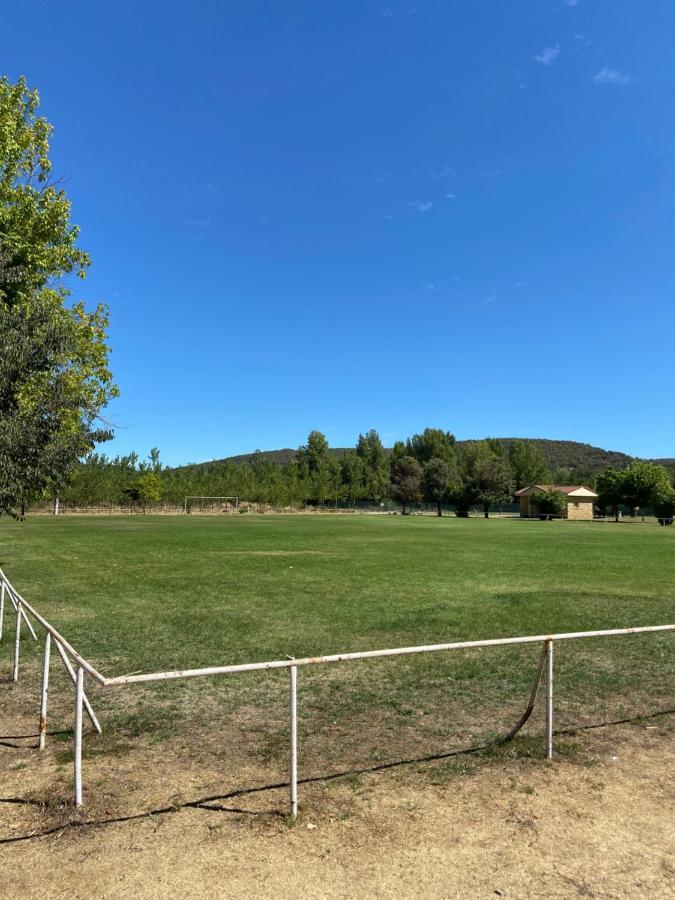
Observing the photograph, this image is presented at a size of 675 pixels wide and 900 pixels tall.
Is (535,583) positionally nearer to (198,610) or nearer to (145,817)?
(198,610)

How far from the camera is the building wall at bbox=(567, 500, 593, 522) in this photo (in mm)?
86750

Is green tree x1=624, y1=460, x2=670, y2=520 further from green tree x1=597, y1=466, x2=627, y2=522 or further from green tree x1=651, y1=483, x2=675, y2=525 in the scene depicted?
green tree x1=651, y1=483, x2=675, y2=525

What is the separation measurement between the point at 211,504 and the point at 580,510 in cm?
5733

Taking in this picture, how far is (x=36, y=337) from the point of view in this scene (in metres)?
11.2

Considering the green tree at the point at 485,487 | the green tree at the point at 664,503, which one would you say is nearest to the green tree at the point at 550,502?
the green tree at the point at 485,487

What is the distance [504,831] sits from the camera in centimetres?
421

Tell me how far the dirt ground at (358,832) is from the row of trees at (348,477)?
6885 cm

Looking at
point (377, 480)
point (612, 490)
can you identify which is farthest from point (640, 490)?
point (377, 480)

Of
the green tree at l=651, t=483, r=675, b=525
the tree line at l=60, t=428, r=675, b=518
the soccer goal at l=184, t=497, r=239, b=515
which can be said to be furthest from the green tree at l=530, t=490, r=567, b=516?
the soccer goal at l=184, t=497, r=239, b=515

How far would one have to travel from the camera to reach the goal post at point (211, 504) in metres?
96.6

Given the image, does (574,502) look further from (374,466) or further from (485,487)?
(374,466)

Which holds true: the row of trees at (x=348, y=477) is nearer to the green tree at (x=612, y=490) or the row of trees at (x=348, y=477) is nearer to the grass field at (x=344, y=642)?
the green tree at (x=612, y=490)

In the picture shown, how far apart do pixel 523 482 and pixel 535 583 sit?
114 m

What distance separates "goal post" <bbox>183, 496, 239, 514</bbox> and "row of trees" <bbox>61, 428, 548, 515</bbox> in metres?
1.21
